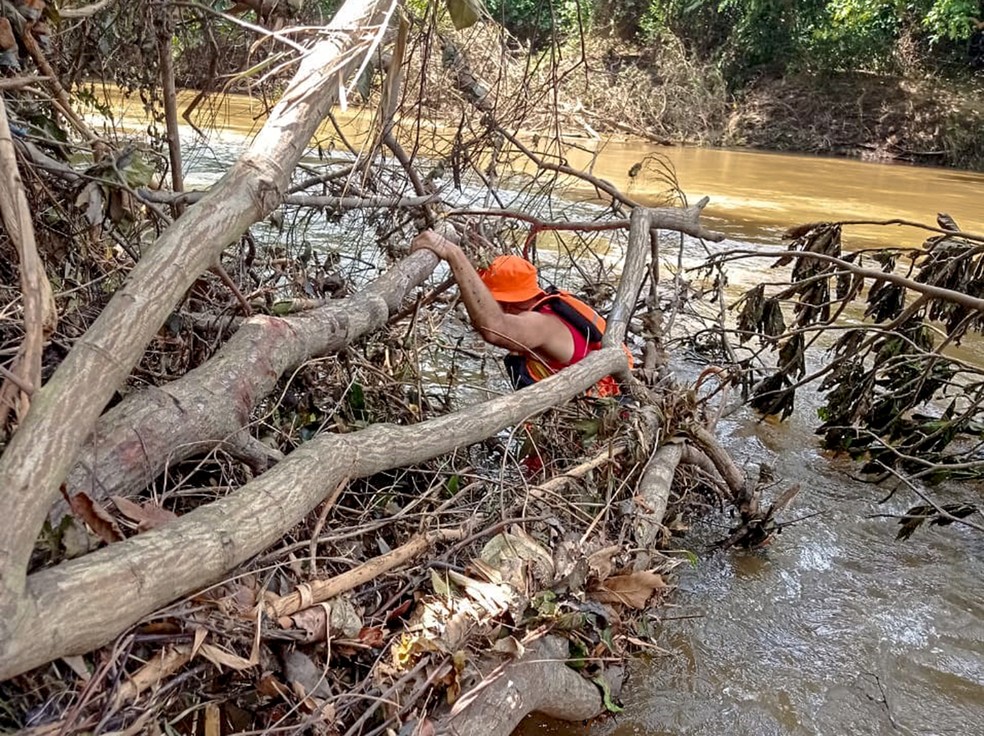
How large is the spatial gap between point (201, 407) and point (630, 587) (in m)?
1.30

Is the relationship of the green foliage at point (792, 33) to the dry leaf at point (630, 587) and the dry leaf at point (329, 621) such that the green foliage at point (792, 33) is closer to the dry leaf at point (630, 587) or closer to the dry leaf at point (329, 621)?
the dry leaf at point (630, 587)

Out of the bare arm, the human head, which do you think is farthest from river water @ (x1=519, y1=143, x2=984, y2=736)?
the human head

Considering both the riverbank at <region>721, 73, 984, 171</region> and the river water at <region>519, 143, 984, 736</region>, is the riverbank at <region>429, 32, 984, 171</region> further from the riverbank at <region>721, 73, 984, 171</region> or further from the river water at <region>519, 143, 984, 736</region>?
the river water at <region>519, 143, 984, 736</region>

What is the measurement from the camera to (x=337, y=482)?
2111 mm

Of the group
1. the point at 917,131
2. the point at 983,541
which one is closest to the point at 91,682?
the point at 983,541

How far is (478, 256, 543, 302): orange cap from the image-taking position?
3541 millimetres

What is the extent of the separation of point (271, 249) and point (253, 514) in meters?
2.36

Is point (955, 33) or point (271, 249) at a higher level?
point (955, 33)

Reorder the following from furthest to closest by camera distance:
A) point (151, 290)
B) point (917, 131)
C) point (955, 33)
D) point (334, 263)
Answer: point (917, 131) → point (955, 33) → point (334, 263) → point (151, 290)

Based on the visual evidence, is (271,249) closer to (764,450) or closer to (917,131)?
(764,450)

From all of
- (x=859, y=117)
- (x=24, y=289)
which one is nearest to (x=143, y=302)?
(x=24, y=289)

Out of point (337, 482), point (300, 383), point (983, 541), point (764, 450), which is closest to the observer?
point (337, 482)

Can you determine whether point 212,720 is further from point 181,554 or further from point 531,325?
point 531,325

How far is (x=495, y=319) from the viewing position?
3305mm
